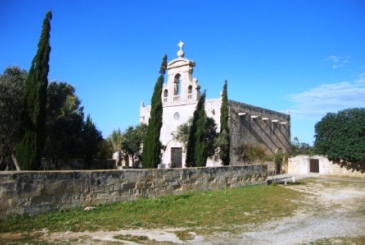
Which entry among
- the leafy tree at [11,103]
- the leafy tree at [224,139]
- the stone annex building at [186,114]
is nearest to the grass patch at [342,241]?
the leafy tree at [11,103]

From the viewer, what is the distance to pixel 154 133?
17031 mm

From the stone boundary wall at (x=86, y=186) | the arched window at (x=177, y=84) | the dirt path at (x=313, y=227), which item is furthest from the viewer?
the arched window at (x=177, y=84)

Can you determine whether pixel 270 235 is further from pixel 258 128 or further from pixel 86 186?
pixel 258 128

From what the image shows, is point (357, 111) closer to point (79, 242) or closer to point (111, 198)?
point (111, 198)

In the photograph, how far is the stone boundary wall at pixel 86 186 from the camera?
779 cm

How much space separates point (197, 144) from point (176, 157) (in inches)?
319

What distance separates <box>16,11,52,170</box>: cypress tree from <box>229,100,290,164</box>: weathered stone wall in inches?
645

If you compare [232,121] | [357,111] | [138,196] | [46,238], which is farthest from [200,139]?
[357,111]

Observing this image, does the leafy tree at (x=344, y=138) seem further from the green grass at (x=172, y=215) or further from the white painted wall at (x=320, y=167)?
A: the green grass at (x=172, y=215)

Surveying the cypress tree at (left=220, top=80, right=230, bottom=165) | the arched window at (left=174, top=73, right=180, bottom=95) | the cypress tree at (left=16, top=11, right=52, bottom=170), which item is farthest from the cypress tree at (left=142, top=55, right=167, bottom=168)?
Result: the arched window at (left=174, top=73, right=180, bottom=95)

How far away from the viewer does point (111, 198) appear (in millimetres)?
10055

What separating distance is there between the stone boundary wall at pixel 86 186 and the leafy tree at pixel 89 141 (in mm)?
11617

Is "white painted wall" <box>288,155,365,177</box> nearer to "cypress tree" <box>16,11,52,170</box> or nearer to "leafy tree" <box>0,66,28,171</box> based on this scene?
"cypress tree" <box>16,11,52,170</box>

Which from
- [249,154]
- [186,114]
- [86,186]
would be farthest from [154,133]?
[249,154]
